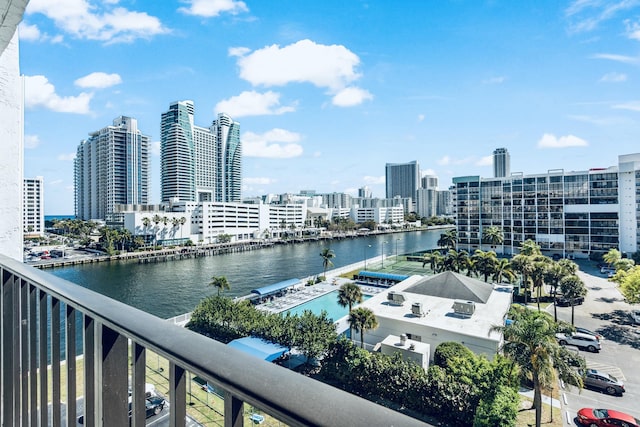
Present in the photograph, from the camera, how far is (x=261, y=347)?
34.9 ft

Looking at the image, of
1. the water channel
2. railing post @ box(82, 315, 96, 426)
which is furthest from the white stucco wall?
the water channel

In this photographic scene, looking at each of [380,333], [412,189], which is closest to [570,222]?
[380,333]

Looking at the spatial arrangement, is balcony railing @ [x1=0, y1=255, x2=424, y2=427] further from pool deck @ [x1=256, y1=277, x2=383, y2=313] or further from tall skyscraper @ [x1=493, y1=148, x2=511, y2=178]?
tall skyscraper @ [x1=493, y1=148, x2=511, y2=178]

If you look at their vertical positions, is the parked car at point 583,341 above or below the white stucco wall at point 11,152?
below

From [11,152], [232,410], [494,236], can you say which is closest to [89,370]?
[232,410]

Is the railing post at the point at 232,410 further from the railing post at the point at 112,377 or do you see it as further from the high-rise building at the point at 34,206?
the high-rise building at the point at 34,206

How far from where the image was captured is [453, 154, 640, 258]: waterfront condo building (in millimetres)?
31672

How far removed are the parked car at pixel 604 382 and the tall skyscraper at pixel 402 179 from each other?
122 meters

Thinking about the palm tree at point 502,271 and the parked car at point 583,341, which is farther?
the palm tree at point 502,271

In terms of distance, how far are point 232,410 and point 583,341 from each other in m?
15.4

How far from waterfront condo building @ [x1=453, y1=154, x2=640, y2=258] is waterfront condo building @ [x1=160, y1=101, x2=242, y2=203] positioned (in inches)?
1806

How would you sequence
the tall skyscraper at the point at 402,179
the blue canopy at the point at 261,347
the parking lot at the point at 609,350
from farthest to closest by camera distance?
the tall skyscraper at the point at 402,179
the blue canopy at the point at 261,347
the parking lot at the point at 609,350

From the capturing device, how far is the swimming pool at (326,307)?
17.1m

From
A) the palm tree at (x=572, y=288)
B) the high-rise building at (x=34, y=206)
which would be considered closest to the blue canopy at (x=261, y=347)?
the palm tree at (x=572, y=288)
